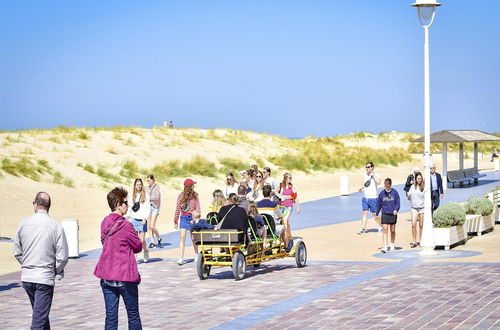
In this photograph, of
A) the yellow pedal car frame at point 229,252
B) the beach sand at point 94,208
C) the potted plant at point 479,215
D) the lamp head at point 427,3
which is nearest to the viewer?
the yellow pedal car frame at point 229,252

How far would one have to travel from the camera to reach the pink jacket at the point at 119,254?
8664 mm

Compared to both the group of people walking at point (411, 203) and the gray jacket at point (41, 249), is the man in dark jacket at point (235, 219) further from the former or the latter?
the gray jacket at point (41, 249)

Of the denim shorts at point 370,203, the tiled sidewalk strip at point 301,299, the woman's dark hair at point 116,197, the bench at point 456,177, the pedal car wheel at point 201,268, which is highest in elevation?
the bench at point 456,177

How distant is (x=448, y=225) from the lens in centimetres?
1836

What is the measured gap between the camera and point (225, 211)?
49.0 ft

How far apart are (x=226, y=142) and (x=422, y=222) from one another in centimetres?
4981

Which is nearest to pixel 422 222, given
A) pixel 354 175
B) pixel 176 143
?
pixel 354 175

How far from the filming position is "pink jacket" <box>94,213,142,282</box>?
8.66 m

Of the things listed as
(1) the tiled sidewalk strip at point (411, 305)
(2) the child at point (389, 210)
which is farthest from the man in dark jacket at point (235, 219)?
(2) the child at point (389, 210)

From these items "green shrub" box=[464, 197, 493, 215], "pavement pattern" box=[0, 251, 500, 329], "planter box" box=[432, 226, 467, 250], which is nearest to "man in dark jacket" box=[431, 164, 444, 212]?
Result: "planter box" box=[432, 226, 467, 250]

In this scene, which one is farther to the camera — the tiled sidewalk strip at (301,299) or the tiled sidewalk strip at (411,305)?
the tiled sidewalk strip at (301,299)

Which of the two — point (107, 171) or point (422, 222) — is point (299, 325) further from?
point (107, 171)

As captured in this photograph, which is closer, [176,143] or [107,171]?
[107,171]

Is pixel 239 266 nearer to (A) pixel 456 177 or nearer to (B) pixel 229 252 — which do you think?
(B) pixel 229 252
